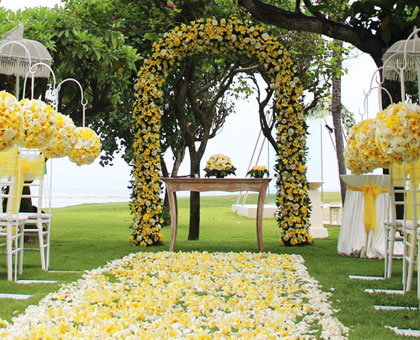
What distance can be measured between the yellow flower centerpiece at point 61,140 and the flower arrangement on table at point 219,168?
2521mm

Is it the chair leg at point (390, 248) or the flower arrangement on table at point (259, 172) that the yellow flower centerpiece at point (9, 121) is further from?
the flower arrangement on table at point (259, 172)

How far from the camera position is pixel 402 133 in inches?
140

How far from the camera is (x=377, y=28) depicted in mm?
7578

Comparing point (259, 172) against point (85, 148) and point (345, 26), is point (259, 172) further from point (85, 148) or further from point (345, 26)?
point (85, 148)

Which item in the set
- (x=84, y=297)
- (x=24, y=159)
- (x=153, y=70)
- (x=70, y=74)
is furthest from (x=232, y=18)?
(x=84, y=297)

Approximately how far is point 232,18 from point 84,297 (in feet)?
19.4

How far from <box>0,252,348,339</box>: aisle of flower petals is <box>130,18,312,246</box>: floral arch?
2.50m

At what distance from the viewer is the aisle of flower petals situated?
10.0 ft

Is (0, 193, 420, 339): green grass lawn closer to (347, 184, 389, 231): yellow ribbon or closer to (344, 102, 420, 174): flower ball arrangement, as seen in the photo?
(347, 184, 389, 231): yellow ribbon

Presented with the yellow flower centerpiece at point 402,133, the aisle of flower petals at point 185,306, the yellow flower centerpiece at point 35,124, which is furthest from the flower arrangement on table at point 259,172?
the yellow flower centerpiece at point 402,133

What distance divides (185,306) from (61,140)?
220cm

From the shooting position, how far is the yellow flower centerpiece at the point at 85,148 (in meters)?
6.14

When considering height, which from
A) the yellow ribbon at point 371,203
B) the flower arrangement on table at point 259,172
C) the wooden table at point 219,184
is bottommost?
the yellow ribbon at point 371,203

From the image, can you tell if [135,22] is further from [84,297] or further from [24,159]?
[84,297]
